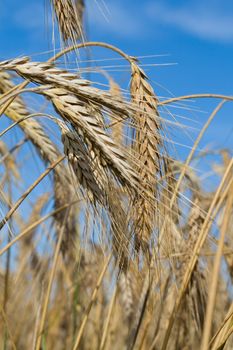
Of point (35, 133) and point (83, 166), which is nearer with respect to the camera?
point (83, 166)

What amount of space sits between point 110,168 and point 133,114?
0.41ft

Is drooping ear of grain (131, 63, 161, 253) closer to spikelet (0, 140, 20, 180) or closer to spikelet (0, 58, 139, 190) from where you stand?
spikelet (0, 58, 139, 190)

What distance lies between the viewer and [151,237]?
4.81ft

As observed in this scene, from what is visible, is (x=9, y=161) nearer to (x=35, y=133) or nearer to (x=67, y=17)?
(x=35, y=133)

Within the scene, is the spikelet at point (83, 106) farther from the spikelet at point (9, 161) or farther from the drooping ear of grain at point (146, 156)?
the spikelet at point (9, 161)

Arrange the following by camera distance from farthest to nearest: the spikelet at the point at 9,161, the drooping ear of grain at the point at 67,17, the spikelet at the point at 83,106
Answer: the spikelet at the point at 9,161 → the drooping ear of grain at the point at 67,17 → the spikelet at the point at 83,106

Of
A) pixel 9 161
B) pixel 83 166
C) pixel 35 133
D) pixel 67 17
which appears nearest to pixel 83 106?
pixel 83 166

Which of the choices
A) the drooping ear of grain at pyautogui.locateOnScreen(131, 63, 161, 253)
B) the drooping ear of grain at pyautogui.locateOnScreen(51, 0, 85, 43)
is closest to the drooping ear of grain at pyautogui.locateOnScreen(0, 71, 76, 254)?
the drooping ear of grain at pyautogui.locateOnScreen(51, 0, 85, 43)

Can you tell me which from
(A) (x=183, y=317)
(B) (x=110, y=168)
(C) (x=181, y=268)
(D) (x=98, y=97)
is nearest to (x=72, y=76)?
(D) (x=98, y=97)

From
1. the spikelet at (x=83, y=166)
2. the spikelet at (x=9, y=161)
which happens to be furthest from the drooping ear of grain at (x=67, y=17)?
the spikelet at (x=9, y=161)

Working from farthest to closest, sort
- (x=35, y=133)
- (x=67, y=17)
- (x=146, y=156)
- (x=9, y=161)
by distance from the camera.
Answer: (x=9, y=161) → (x=35, y=133) → (x=67, y=17) → (x=146, y=156)

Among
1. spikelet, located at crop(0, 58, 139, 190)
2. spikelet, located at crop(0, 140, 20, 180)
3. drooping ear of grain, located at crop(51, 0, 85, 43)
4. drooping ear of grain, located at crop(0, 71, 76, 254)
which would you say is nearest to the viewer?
spikelet, located at crop(0, 58, 139, 190)

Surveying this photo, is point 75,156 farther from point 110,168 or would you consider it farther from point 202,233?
point 202,233

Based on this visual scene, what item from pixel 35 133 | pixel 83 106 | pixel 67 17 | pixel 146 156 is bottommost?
pixel 146 156
